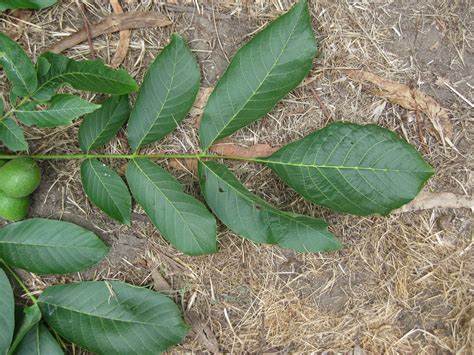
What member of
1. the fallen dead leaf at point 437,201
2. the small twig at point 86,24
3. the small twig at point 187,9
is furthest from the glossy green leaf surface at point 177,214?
the fallen dead leaf at point 437,201

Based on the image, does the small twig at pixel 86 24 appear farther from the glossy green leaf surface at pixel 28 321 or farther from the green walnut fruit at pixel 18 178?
the glossy green leaf surface at pixel 28 321

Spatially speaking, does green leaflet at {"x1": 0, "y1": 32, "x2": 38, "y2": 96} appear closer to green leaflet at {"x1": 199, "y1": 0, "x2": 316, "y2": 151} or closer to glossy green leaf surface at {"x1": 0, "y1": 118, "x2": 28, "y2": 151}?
glossy green leaf surface at {"x1": 0, "y1": 118, "x2": 28, "y2": 151}

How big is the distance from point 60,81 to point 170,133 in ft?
1.45

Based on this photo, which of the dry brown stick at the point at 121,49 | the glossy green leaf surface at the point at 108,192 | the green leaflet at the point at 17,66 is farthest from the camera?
the dry brown stick at the point at 121,49

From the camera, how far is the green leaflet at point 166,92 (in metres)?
1.65

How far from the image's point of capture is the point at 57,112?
154cm

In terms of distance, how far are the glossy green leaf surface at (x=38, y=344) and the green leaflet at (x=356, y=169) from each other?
→ 1.01 m

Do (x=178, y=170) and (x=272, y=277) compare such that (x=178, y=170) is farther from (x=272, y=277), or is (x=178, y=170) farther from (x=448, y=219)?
(x=448, y=219)

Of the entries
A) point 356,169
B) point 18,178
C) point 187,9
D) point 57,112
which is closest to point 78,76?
point 57,112

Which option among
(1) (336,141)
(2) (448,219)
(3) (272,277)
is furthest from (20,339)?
(2) (448,219)

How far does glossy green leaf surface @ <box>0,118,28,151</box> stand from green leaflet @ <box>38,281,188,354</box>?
21.6 inches

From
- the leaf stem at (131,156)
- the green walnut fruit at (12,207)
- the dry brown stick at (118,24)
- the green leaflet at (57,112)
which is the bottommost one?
the green walnut fruit at (12,207)

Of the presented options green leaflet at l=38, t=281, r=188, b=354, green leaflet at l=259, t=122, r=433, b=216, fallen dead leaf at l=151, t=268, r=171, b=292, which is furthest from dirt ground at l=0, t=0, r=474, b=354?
green leaflet at l=259, t=122, r=433, b=216

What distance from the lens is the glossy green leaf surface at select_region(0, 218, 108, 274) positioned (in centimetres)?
171
